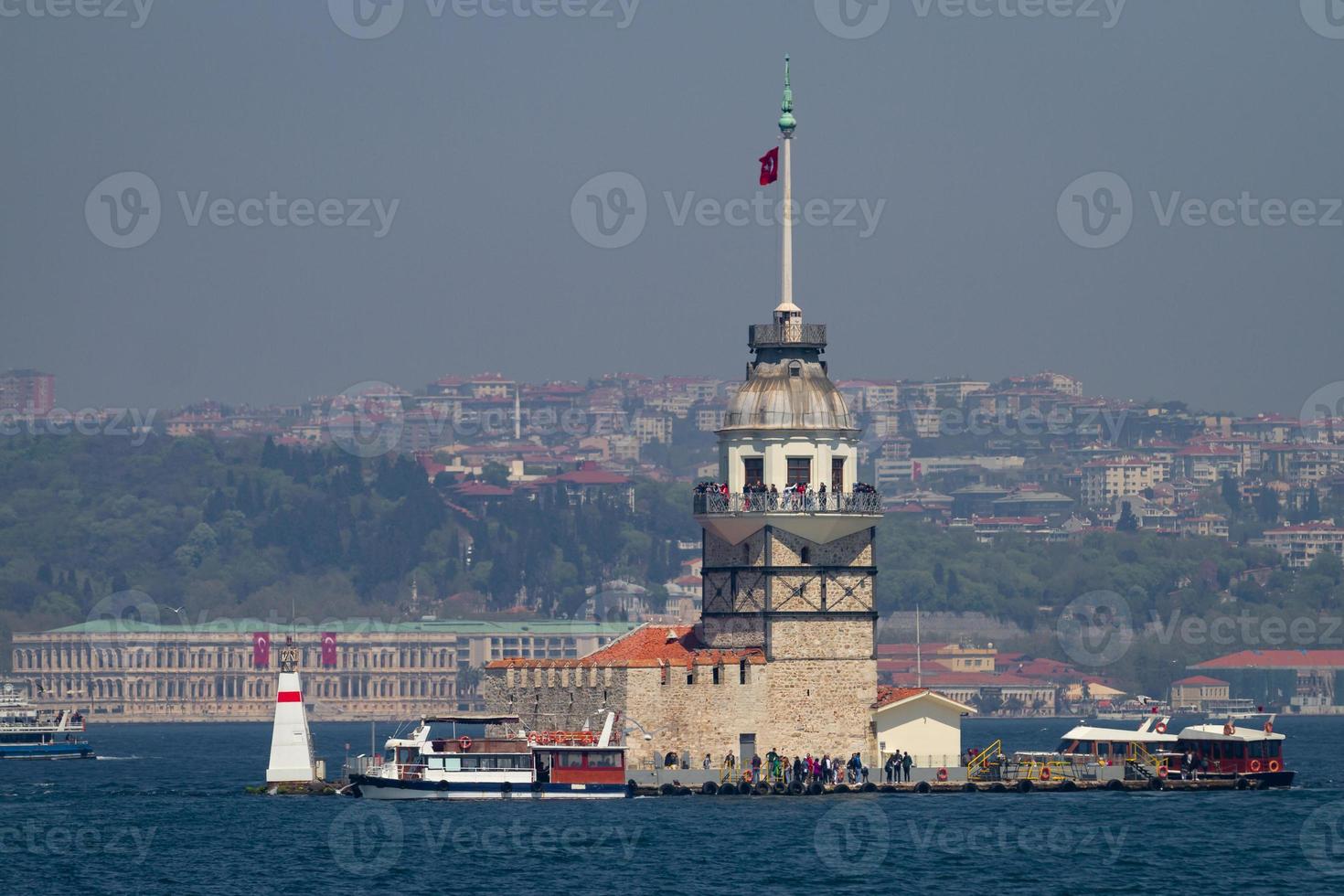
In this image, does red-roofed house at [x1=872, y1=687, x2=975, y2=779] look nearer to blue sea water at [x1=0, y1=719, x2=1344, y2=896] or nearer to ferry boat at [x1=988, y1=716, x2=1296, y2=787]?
ferry boat at [x1=988, y1=716, x2=1296, y2=787]

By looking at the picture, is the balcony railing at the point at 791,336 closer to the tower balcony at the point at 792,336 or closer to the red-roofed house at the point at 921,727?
the tower balcony at the point at 792,336

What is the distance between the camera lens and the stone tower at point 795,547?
79438mm

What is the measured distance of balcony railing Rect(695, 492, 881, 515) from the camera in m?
79.8

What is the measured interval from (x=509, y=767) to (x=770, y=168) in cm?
1857

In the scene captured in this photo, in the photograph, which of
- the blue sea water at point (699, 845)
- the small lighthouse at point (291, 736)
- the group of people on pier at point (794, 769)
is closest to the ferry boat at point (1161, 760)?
the blue sea water at point (699, 845)

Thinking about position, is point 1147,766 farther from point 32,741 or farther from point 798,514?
point 32,741

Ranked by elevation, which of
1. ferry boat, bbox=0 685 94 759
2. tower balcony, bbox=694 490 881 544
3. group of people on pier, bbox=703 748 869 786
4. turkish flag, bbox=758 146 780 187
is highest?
turkish flag, bbox=758 146 780 187

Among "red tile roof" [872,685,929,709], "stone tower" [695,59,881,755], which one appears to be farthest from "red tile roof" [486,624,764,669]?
"red tile roof" [872,685,929,709]

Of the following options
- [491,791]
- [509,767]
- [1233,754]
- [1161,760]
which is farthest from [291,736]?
[1233,754]

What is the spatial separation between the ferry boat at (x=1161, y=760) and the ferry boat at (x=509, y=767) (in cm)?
1095

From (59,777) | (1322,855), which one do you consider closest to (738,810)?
(1322,855)

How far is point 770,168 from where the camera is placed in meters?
83.4

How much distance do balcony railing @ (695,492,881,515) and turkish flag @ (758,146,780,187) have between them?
928cm

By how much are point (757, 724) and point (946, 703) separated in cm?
646
